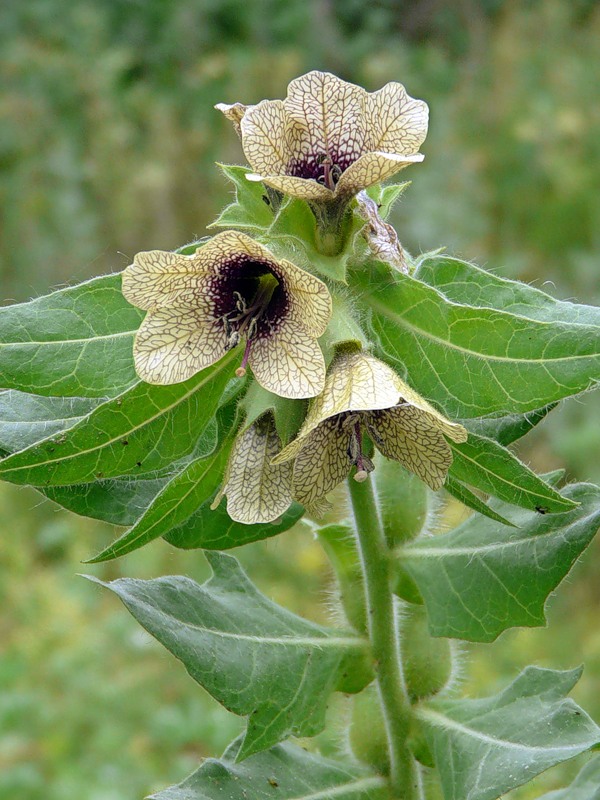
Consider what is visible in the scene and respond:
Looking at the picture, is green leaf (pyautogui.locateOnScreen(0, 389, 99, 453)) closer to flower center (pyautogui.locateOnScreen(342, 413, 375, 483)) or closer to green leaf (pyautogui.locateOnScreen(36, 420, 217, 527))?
green leaf (pyautogui.locateOnScreen(36, 420, 217, 527))

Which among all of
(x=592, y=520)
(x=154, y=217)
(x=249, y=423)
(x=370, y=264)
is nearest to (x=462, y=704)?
(x=592, y=520)

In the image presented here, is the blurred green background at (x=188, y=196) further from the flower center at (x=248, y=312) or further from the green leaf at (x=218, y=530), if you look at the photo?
the flower center at (x=248, y=312)

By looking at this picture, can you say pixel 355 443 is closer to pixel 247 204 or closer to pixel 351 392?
pixel 351 392

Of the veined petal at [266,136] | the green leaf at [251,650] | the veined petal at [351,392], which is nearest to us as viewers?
the veined petal at [351,392]

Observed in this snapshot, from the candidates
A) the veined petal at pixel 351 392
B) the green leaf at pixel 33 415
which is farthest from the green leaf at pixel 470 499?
the green leaf at pixel 33 415

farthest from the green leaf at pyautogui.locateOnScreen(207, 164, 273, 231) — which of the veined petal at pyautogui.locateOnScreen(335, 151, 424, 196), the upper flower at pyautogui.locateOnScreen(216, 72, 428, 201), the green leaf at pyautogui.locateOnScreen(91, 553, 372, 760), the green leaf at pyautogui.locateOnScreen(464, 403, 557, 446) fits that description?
the green leaf at pyautogui.locateOnScreen(91, 553, 372, 760)

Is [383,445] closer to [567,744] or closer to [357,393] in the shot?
[357,393]

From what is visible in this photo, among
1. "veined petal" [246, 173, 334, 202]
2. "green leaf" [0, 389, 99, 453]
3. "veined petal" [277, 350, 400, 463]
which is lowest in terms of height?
"green leaf" [0, 389, 99, 453]
